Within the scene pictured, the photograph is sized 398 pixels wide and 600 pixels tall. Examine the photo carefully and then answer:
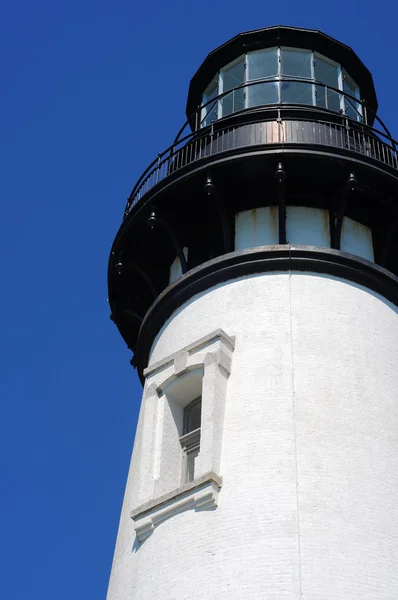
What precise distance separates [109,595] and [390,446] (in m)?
5.07

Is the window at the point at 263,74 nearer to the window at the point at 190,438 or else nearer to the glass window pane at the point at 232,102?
the glass window pane at the point at 232,102

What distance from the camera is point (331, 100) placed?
2512 centimetres

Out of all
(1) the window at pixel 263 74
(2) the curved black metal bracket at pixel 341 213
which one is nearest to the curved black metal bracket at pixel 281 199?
(2) the curved black metal bracket at pixel 341 213

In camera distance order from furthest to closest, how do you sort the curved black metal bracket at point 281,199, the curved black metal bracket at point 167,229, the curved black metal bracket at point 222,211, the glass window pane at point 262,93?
the glass window pane at point 262,93 → the curved black metal bracket at point 167,229 → the curved black metal bracket at point 222,211 → the curved black metal bracket at point 281,199

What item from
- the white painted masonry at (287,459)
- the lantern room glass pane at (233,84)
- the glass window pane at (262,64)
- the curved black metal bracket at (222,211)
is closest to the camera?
the white painted masonry at (287,459)

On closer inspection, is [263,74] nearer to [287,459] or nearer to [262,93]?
[262,93]

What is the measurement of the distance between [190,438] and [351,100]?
1097 cm

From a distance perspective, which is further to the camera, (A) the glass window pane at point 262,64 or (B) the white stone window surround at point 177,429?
(A) the glass window pane at point 262,64

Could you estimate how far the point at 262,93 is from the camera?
2491 centimetres

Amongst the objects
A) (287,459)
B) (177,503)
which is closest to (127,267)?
(177,503)

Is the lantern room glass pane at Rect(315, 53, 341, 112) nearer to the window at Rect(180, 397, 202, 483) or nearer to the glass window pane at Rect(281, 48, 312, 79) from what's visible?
the glass window pane at Rect(281, 48, 312, 79)

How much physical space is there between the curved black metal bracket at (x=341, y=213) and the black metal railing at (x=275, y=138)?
3.22 ft

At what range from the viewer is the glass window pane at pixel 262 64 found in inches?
1016

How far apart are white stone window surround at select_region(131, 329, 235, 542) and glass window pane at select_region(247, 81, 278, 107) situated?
7.66 meters
